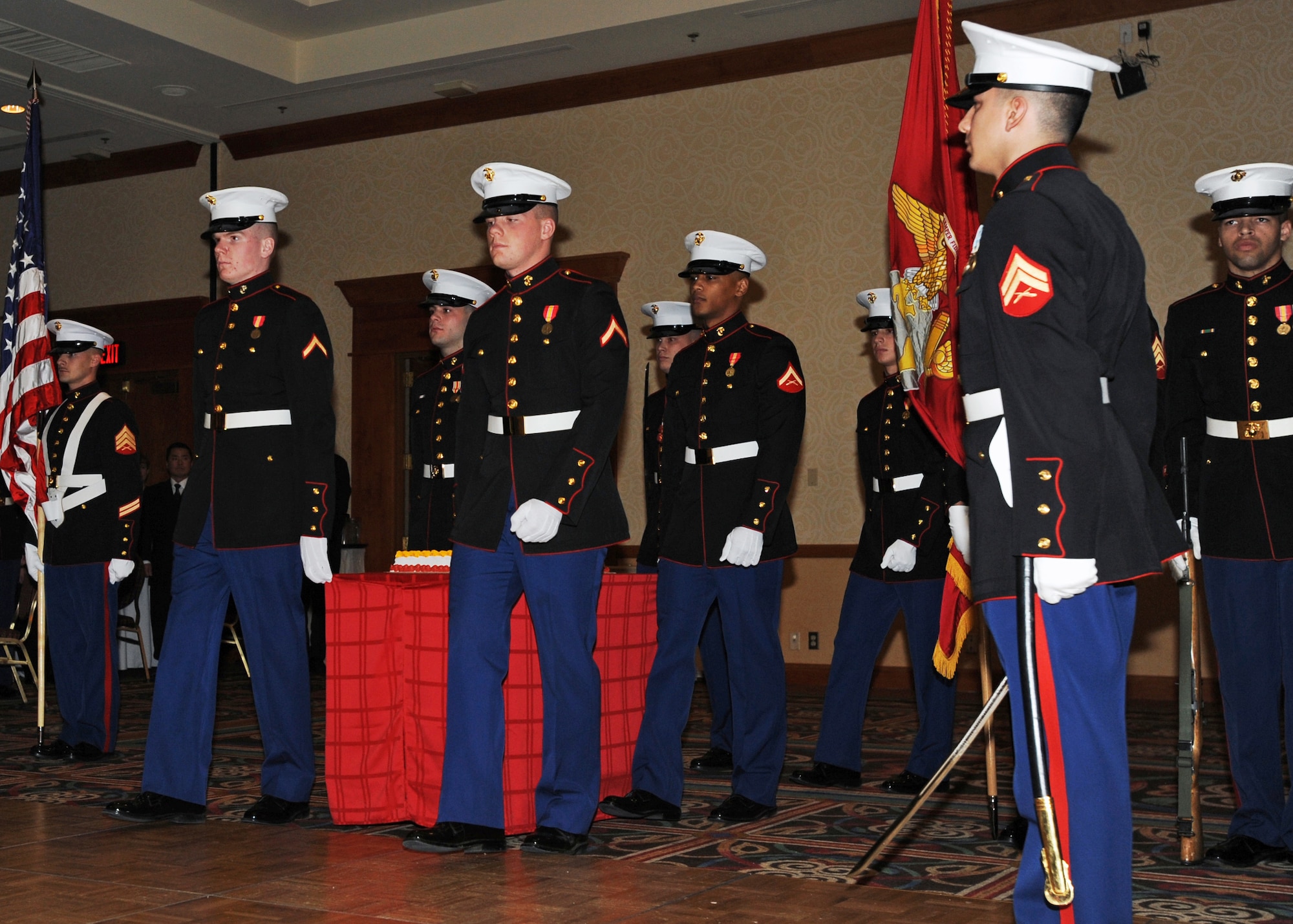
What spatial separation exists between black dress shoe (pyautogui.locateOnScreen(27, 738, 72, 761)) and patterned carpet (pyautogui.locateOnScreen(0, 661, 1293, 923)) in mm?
75

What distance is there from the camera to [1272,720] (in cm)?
333

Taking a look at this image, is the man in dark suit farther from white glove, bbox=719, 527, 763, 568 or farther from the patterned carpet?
white glove, bbox=719, 527, 763, 568

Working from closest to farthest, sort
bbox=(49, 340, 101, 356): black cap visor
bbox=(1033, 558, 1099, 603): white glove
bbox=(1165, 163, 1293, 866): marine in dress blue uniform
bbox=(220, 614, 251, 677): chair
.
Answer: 1. bbox=(1033, 558, 1099, 603): white glove
2. bbox=(1165, 163, 1293, 866): marine in dress blue uniform
3. bbox=(49, 340, 101, 356): black cap visor
4. bbox=(220, 614, 251, 677): chair

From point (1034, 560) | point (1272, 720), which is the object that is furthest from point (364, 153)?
point (1034, 560)

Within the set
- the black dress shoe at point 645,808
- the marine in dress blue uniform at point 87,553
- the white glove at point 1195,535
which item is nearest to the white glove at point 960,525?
the white glove at point 1195,535

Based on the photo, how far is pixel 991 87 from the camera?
7.09 ft

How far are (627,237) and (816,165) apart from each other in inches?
53.0

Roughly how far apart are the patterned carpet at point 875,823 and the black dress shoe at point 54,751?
8 centimetres

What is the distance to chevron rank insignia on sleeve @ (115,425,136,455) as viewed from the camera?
5.16 meters

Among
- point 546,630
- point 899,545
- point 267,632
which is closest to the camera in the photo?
point 546,630

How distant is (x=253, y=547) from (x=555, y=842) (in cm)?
120

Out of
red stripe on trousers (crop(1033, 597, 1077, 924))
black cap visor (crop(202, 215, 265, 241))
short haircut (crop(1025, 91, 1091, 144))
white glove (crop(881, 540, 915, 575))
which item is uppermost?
black cap visor (crop(202, 215, 265, 241))

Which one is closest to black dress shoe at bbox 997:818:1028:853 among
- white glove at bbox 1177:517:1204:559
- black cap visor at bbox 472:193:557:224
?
white glove at bbox 1177:517:1204:559

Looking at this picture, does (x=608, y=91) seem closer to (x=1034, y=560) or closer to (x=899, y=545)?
(x=899, y=545)
